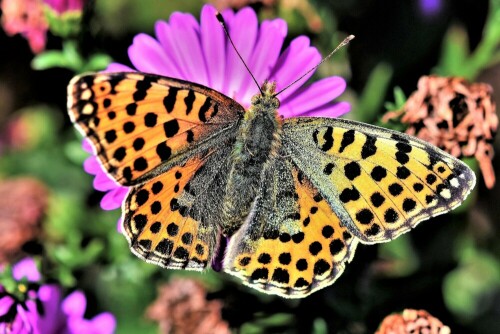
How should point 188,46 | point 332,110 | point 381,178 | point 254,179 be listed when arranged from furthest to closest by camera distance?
point 188,46 → point 332,110 → point 254,179 → point 381,178

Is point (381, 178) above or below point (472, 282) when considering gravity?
above

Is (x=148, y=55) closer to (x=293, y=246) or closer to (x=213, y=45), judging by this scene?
(x=213, y=45)

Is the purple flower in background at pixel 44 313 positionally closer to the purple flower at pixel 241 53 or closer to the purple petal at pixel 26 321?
the purple petal at pixel 26 321

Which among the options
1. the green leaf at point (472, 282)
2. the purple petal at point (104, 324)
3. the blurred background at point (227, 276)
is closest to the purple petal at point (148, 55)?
the blurred background at point (227, 276)

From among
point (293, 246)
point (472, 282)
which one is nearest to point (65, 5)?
point (293, 246)

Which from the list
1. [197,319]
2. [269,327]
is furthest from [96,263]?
[269,327]

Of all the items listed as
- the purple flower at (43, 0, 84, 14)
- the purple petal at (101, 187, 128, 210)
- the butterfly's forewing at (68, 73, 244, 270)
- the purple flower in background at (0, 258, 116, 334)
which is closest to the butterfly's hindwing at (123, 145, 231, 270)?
the butterfly's forewing at (68, 73, 244, 270)
